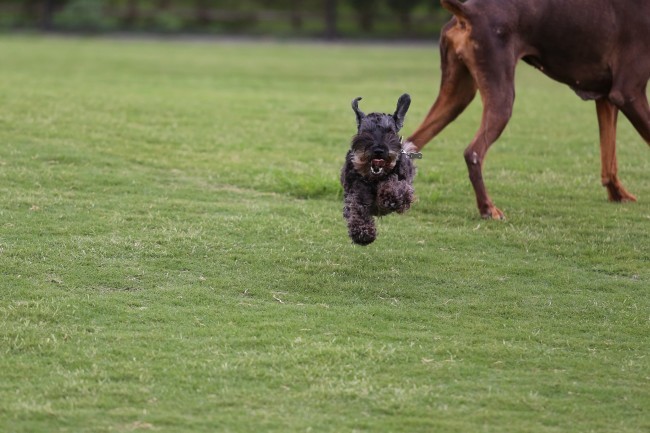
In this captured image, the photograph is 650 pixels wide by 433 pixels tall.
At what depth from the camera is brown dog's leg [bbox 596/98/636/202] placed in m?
11.6

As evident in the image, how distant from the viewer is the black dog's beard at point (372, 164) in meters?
8.24

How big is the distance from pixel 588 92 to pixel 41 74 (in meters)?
15.0

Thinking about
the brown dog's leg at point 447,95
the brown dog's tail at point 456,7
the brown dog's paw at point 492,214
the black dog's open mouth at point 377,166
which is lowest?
the brown dog's paw at point 492,214

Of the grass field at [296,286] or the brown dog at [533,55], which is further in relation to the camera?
the brown dog at [533,55]

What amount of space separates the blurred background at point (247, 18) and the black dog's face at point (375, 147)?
37.7m

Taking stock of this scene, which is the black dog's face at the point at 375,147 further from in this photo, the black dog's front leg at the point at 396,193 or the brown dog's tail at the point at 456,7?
the brown dog's tail at the point at 456,7

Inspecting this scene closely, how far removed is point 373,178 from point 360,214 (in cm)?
29

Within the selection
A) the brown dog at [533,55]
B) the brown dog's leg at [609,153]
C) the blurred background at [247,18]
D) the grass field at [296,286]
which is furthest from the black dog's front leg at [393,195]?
the blurred background at [247,18]

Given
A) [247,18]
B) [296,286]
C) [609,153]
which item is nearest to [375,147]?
[296,286]

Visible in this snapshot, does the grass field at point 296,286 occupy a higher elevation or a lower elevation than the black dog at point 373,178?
lower

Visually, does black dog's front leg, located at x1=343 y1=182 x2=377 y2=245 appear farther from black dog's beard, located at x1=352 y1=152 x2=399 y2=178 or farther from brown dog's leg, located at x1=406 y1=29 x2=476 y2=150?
brown dog's leg, located at x1=406 y1=29 x2=476 y2=150

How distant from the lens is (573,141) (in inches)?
615

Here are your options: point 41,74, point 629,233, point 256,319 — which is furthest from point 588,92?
point 41,74

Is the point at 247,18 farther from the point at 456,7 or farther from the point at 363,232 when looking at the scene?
the point at 363,232
